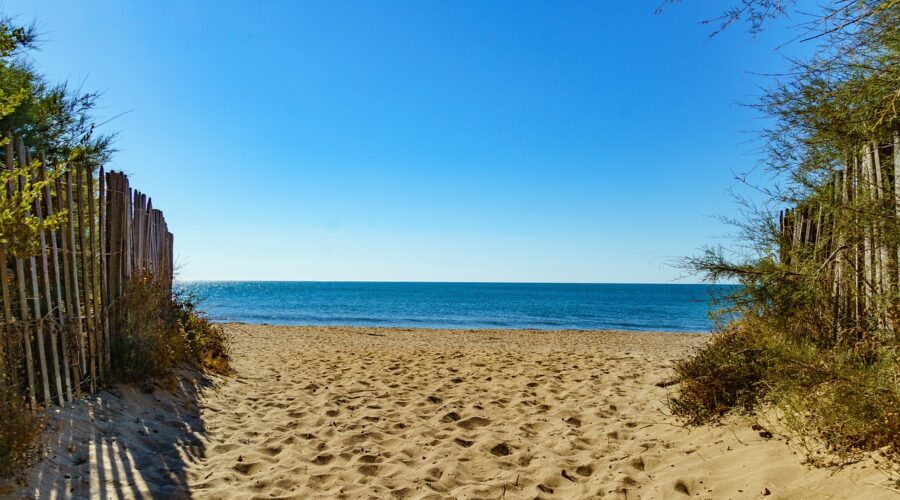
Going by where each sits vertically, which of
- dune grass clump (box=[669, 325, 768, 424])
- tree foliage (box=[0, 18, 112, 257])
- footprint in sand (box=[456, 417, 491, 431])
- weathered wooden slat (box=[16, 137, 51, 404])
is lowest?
footprint in sand (box=[456, 417, 491, 431])

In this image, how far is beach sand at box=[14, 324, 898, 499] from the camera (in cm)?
337

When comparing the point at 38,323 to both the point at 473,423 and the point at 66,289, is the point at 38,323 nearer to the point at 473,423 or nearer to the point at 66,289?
the point at 66,289

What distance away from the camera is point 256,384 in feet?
23.0

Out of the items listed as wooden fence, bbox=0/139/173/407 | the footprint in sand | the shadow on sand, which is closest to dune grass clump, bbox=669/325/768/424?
the footprint in sand

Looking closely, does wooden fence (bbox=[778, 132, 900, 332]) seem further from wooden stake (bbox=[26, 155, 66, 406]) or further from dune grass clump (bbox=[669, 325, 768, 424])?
wooden stake (bbox=[26, 155, 66, 406])

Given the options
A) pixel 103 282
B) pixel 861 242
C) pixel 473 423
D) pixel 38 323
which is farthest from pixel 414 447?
pixel 861 242

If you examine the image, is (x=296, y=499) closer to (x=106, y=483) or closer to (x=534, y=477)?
(x=106, y=483)

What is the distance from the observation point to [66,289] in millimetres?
4316

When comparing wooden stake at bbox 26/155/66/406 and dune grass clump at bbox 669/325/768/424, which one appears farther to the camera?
dune grass clump at bbox 669/325/768/424

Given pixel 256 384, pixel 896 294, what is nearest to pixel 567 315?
pixel 256 384

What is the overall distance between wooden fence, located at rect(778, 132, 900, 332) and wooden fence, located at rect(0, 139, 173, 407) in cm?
553

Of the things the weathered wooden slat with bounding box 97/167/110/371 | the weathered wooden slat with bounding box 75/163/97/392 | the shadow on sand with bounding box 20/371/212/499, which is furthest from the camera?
the weathered wooden slat with bounding box 97/167/110/371

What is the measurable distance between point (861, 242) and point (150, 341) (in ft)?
22.1

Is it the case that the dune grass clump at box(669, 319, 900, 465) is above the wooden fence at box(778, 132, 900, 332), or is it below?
below
